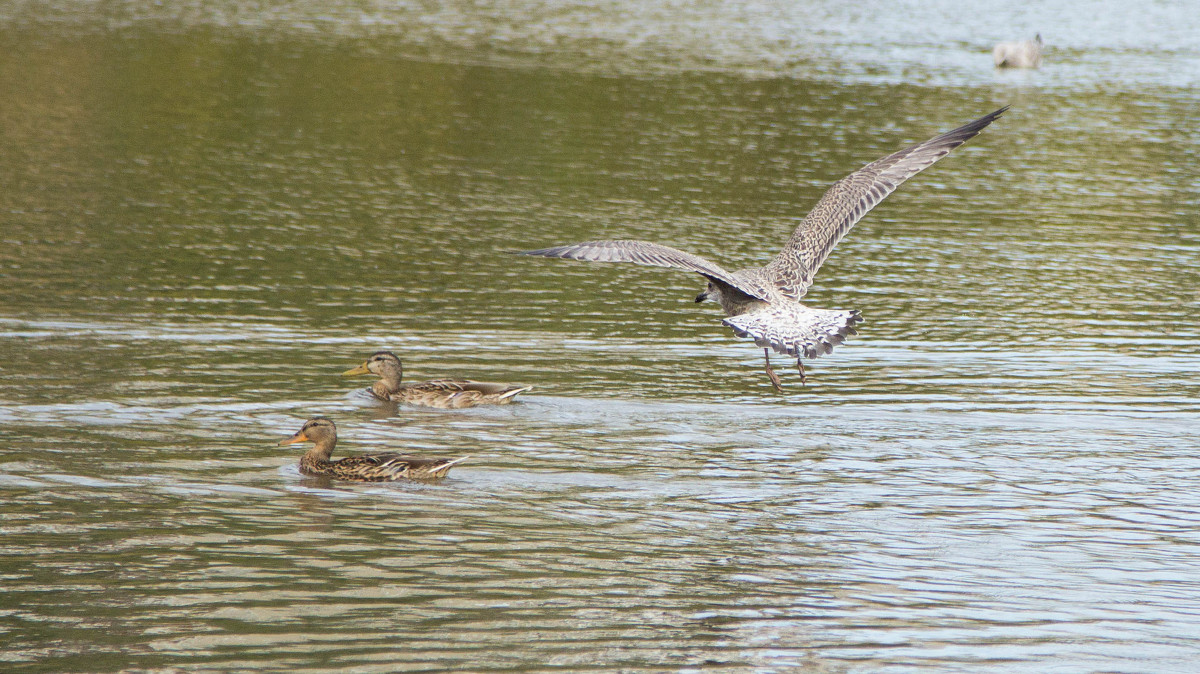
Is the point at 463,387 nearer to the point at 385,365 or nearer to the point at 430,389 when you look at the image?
the point at 430,389

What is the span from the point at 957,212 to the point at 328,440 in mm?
17010

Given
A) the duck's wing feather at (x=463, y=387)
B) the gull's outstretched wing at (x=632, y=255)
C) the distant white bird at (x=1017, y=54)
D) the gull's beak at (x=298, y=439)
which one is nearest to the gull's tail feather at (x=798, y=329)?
the gull's outstretched wing at (x=632, y=255)

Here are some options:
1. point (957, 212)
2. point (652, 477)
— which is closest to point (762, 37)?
point (957, 212)

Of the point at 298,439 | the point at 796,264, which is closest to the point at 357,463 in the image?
the point at 298,439

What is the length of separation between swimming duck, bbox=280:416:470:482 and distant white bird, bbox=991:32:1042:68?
122 feet

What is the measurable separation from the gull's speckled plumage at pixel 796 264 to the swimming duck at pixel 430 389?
205 cm

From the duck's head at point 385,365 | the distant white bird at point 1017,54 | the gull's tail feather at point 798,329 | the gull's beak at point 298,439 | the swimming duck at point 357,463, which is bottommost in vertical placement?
the swimming duck at point 357,463

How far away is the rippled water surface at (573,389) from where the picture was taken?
29.1 feet

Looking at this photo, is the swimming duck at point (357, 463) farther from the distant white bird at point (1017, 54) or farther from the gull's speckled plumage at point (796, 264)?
the distant white bird at point (1017, 54)

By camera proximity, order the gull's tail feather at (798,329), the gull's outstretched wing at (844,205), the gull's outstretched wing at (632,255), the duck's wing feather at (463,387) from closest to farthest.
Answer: the gull's outstretched wing at (632,255) → the gull's tail feather at (798,329) → the duck's wing feather at (463,387) → the gull's outstretched wing at (844,205)

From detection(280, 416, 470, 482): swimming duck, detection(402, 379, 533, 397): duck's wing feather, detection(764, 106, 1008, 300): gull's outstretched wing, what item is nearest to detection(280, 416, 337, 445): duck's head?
detection(280, 416, 470, 482): swimming duck

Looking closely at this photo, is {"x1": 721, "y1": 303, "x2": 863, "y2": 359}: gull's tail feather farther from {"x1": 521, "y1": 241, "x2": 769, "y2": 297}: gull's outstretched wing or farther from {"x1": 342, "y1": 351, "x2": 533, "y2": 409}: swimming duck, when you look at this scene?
{"x1": 342, "y1": 351, "x2": 533, "y2": 409}: swimming duck

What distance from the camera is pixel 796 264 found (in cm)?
1427

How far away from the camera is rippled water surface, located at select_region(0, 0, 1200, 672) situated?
8.87 m
